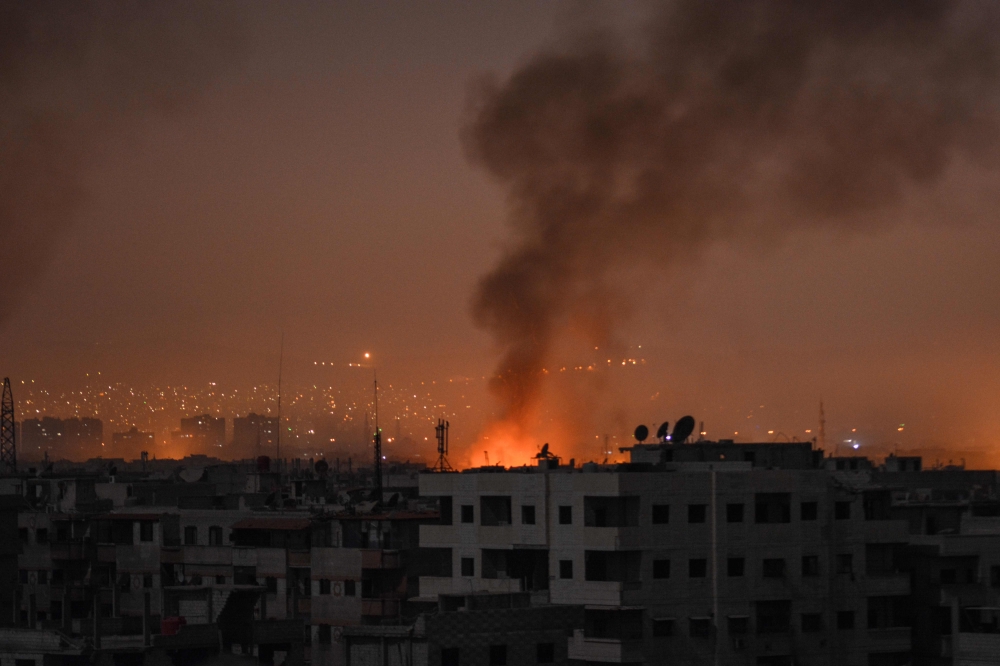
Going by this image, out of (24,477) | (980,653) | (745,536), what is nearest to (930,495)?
(745,536)

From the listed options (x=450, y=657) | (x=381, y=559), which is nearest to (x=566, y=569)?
(x=450, y=657)

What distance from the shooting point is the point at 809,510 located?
137 ft

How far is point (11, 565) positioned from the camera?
4888 centimetres

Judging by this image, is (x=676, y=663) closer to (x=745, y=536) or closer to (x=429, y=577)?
(x=745, y=536)

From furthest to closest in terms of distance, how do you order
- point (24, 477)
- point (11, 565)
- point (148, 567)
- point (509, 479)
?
point (24, 477) → point (148, 567) → point (11, 565) → point (509, 479)

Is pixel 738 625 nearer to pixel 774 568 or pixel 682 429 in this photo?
pixel 774 568

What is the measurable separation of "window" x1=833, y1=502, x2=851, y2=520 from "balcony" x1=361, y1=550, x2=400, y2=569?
1184cm

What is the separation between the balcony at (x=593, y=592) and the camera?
3897 cm

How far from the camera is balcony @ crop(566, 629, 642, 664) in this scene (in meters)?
38.3

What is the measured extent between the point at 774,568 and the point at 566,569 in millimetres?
5031

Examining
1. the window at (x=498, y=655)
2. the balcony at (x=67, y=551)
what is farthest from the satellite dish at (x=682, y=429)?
the balcony at (x=67, y=551)

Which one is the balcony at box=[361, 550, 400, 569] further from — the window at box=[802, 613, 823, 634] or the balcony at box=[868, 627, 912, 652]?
the balcony at box=[868, 627, 912, 652]

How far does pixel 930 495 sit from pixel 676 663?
89.7ft

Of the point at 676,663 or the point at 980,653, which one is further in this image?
the point at 676,663
